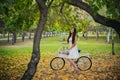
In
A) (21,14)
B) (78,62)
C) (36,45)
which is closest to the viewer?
(36,45)

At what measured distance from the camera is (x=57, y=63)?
1475 centimetres

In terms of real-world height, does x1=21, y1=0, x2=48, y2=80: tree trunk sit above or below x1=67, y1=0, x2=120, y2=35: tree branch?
below

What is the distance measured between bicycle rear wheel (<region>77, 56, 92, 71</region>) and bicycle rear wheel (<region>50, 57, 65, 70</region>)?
0.85m

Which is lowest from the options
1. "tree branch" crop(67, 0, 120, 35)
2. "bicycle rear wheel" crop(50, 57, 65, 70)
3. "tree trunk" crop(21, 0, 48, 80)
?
"bicycle rear wheel" crop(50, 57, 65, 70)

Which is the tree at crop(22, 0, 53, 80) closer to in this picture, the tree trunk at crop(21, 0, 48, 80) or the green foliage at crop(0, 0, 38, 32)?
the tree trunk at crop(21, 0, 48, 80)

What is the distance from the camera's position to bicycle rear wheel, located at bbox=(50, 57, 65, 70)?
47.8 feet

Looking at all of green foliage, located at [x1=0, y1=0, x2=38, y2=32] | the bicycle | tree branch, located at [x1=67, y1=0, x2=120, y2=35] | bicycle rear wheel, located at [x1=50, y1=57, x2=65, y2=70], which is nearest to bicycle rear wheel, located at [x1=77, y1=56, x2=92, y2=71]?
the bicycle

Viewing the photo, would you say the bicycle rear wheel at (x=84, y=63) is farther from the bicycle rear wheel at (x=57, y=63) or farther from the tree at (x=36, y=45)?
the tree at (x=36, y=45)

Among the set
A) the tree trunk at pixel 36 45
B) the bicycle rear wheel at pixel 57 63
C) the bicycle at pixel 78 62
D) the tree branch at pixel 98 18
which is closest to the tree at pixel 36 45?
the tree trunk at pixel 36 45

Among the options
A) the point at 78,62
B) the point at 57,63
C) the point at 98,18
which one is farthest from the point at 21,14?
the point at 98,18

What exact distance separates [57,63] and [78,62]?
3.78 feet

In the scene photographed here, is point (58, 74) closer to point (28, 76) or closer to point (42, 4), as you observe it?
point (28, 76)

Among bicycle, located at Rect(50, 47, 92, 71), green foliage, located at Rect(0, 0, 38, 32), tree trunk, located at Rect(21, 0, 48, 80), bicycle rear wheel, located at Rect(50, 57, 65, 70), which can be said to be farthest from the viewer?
green foliage, located at Rect(0, 0, 38, 32)

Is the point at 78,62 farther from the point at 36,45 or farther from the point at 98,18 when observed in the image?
the point at 36,45
